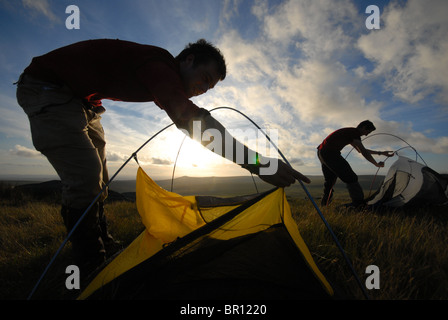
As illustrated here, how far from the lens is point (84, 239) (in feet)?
4.89

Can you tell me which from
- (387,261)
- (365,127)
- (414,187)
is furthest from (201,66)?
(414,187)

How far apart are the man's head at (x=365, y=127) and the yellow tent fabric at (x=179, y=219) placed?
155 inches

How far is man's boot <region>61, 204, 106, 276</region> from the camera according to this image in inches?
58.2

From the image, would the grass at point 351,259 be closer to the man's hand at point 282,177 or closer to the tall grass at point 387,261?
the tall grass at point 387,261

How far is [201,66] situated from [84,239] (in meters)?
1.66

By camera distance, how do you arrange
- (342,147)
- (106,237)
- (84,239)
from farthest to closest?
(342,147), (106,237), (84,239)

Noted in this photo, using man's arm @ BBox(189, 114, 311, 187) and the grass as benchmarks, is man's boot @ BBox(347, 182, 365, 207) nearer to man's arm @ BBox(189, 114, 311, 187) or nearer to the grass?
the grass

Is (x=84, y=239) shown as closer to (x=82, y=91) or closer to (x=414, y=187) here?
(x=82, y=91)

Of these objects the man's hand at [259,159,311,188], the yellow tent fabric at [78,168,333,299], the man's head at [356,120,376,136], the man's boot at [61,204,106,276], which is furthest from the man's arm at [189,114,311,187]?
the man's head at [356,120,376,136]

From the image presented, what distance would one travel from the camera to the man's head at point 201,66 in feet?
5.06

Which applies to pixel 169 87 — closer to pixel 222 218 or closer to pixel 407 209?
pixel 222 218
